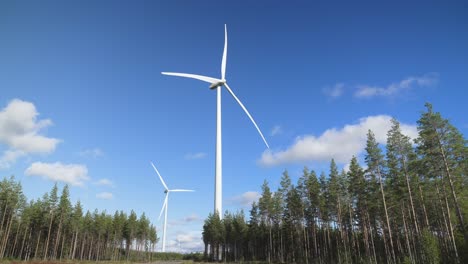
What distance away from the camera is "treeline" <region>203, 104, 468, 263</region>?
3481cm

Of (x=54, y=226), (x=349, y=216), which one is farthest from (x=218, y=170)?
(x=54, y=226)

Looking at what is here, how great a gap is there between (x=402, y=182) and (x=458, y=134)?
Result: 10.8m

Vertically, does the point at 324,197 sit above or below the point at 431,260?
above

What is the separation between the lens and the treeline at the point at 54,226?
65562 millimetres

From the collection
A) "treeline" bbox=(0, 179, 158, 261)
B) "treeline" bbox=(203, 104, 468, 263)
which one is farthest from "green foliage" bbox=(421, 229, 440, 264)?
"treeline" bbox=(0, 179, 158, 261)

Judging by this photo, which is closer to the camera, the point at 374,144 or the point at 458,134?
the point at 458,134

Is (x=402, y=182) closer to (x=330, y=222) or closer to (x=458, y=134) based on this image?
(x=458, y=134)

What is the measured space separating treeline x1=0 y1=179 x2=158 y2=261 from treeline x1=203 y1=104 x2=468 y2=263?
29.5 m

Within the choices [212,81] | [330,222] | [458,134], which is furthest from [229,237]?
[458,134]

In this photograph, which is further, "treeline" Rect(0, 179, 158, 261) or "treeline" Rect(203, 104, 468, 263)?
"treeline" Rect(0, 179, 158, 261)

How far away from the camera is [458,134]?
3466 centimetres

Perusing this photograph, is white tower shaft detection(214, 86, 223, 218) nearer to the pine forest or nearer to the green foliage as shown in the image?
the pine forest

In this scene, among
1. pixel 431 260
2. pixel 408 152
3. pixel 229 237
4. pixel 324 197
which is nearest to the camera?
pixel 431 260

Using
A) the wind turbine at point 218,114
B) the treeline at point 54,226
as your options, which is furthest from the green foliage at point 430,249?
the treeline at point 54,226
